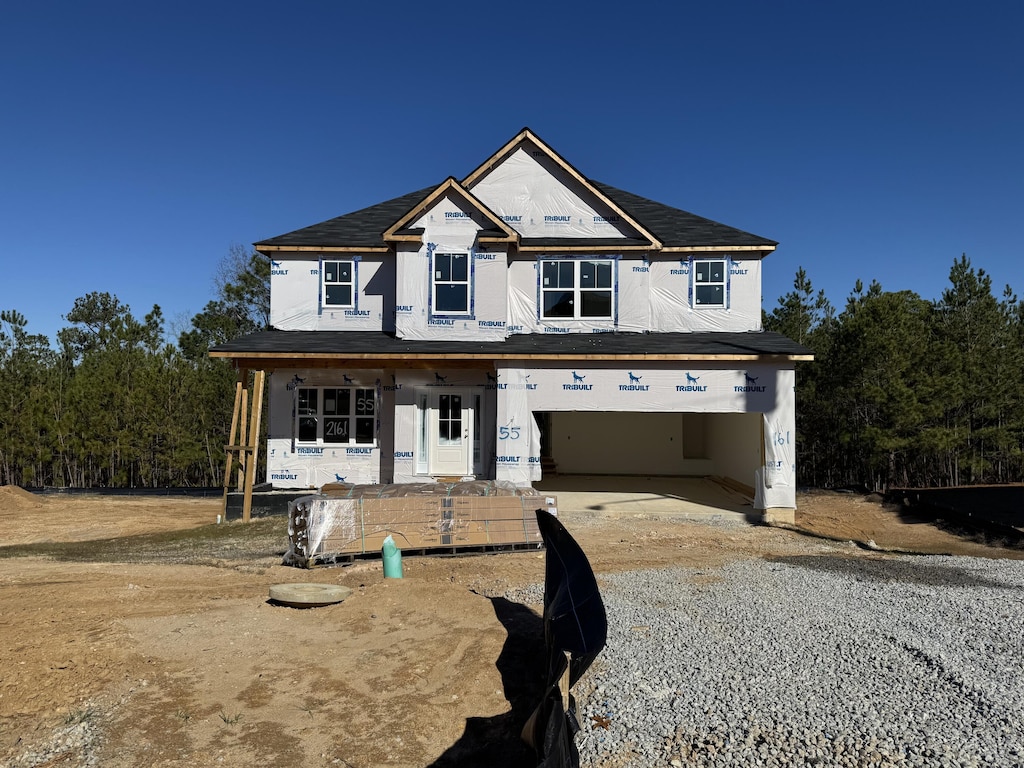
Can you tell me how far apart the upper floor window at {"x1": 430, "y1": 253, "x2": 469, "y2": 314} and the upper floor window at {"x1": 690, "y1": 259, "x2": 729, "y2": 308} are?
19.2 feet

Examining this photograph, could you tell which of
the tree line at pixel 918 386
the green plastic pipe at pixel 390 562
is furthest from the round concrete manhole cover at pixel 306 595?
the tree line at pixel 918 386

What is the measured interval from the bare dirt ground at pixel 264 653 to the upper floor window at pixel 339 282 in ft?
22.5

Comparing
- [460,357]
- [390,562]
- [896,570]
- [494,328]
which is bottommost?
[896,570]

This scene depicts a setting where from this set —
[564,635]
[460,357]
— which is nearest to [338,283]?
[460,357]

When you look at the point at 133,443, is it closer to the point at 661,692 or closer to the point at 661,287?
the point at 661,287

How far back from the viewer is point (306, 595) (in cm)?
780

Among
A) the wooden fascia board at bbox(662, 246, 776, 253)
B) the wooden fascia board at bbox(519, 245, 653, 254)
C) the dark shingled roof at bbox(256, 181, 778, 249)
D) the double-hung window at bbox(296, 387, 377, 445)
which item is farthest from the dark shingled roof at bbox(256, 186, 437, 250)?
the wooden fascia board at bbox(662, 246, 776, 253)

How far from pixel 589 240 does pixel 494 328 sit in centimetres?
350

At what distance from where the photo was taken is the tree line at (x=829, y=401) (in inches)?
701

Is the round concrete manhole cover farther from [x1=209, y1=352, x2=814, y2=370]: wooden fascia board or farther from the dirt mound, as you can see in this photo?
the dirt mound

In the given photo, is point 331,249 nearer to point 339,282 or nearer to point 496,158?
point 339,282

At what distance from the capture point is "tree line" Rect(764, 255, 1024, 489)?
57.7 ft

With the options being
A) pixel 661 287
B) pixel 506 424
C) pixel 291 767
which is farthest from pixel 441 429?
pixel 291 767

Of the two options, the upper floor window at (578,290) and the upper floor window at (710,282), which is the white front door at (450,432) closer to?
the upper floor window at (578,290)
